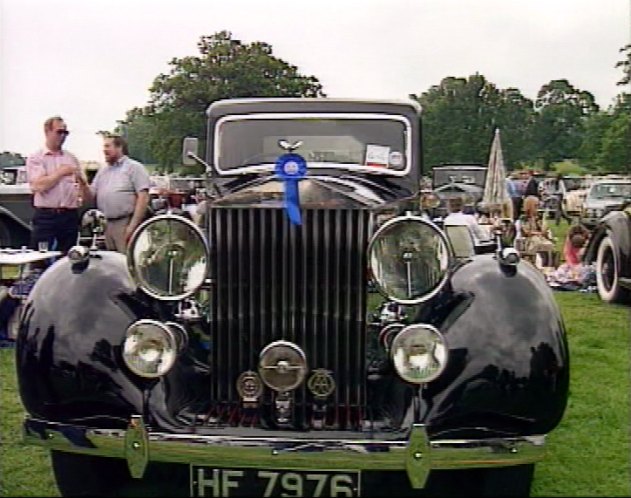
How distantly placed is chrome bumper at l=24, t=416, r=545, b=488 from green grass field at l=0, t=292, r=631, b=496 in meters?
0.93

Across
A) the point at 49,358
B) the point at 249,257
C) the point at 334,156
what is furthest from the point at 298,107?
the point at 49,358

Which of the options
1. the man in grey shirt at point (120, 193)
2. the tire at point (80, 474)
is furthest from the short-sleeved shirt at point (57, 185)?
the tire at point (80, 474)

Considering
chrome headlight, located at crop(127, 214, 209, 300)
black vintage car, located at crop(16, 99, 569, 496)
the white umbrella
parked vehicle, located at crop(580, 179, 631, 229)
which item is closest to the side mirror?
black vintage car, located at crop(16, 99, 569, 496)

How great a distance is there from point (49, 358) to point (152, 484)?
2.95 ft

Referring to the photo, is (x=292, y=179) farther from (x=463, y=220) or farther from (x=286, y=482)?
(x=463, y=220)

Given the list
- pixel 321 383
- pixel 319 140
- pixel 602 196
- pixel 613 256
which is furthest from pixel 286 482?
pixel 602 196

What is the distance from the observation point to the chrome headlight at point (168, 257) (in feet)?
12.2

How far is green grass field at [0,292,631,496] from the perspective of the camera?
4.15 metres

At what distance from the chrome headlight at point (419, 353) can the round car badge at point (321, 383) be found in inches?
12.8

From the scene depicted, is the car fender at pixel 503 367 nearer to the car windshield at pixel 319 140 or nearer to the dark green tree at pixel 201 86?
the car windshield at pixel 319 140

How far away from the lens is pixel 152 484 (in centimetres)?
407

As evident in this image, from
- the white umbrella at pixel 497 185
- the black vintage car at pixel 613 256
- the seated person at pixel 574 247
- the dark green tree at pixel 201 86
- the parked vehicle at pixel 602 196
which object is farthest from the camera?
the dark green tree at pixel 201 86

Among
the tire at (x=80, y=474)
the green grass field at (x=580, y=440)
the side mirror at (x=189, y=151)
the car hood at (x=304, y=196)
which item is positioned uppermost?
the side mirror at (x=189, y=151)

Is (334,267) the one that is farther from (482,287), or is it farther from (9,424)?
(9,424)
